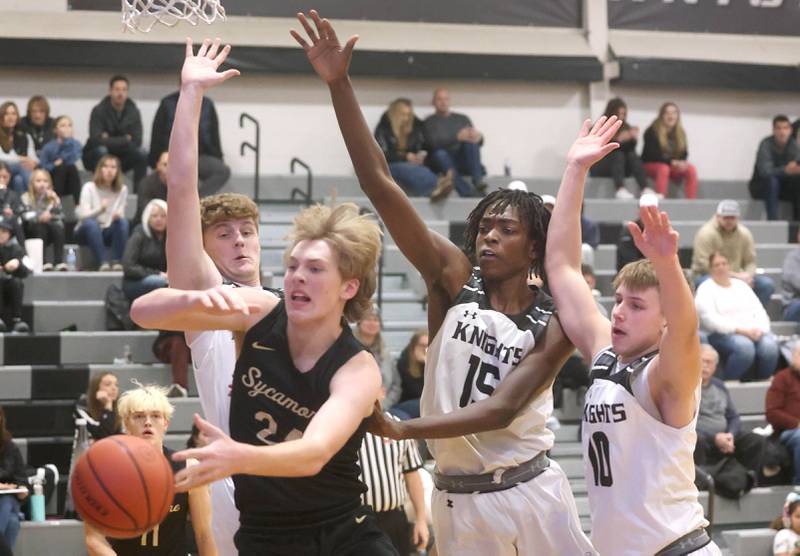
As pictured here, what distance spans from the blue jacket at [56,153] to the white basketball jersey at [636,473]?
9.31 metres

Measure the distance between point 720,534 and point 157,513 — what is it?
7991mm

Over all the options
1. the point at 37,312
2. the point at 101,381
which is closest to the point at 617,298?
the point at 101,381

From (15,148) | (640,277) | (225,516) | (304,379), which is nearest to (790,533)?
(640,277)

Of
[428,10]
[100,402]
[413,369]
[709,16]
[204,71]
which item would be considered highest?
[709,16]

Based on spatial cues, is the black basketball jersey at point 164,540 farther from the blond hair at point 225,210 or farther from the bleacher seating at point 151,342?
the bleacher seating at point 151,342

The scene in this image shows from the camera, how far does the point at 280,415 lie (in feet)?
13.2

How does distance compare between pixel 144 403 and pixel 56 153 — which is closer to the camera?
pixel 144 403

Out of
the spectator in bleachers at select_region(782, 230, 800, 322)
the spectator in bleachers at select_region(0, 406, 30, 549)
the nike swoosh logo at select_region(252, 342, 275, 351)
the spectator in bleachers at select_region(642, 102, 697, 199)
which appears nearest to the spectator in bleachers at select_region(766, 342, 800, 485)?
the spectator in bleachers at select_region(782, 230, 800, 322)

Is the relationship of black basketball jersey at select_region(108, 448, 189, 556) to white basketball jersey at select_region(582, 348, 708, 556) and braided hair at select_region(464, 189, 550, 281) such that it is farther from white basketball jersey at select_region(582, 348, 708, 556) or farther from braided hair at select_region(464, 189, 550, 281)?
white basketball jersey at select_region(582, 348, 708, 556)

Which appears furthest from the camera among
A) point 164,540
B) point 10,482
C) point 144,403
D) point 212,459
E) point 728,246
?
point 728,246

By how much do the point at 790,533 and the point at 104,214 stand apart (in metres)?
7.01

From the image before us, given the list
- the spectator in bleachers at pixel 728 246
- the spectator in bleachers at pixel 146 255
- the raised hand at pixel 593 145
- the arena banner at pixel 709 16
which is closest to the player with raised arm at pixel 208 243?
the raised hand at pixel 593 145

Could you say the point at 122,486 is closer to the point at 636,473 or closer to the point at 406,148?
the point at 636,473

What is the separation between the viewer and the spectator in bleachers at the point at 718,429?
10836 millimetres
